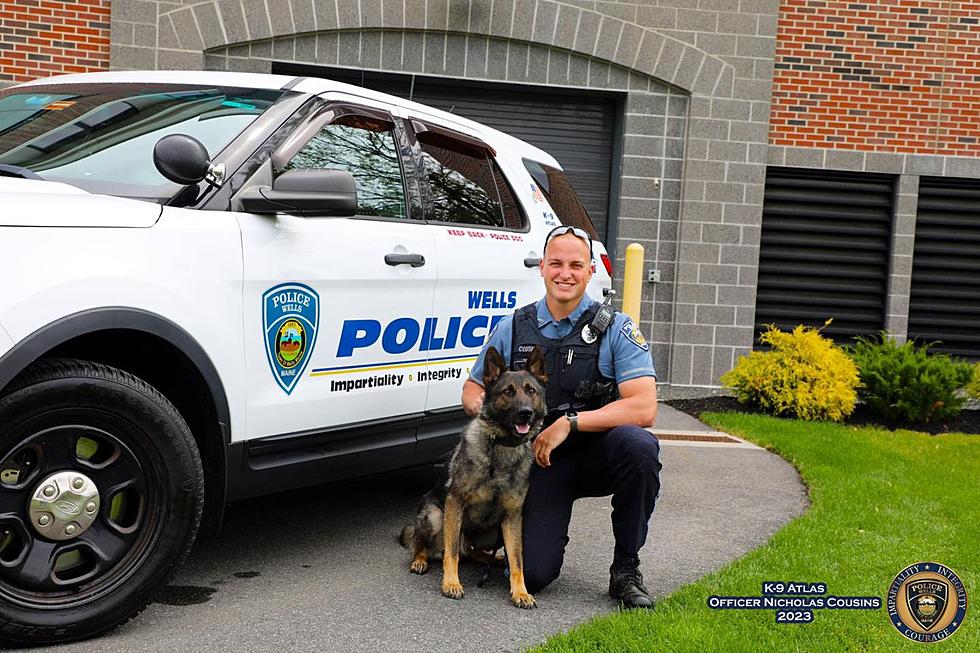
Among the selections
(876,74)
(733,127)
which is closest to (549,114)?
(733,127)

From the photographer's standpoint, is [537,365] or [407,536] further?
[407,536]

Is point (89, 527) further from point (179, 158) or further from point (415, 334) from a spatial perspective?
point (415, 334)

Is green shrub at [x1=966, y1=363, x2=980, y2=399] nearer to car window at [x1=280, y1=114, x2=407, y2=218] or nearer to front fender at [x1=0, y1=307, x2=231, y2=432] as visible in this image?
car window at [x1=280, y1=114, x2=407, y2=218]

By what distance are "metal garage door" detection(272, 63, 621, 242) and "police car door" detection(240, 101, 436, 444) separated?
6.54 m

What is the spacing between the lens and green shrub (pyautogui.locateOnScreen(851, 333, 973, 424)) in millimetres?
9477

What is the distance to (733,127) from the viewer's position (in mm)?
11078

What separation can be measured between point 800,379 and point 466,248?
5.42 meters

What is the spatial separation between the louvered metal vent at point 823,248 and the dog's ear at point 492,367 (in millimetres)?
8143

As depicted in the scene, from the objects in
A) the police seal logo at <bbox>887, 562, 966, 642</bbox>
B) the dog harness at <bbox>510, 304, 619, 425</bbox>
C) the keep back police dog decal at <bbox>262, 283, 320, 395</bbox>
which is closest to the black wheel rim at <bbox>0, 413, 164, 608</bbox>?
the keep back police dog decal at <bbox>262, 283, 320, 395</bbox>

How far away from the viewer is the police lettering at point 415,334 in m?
4.19

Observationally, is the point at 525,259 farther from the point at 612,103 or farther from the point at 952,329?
the point at 952,329

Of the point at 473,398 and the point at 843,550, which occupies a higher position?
the point at 473,398

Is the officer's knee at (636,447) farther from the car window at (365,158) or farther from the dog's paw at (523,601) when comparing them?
the car window at (365,158)

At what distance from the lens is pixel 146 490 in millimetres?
3379
